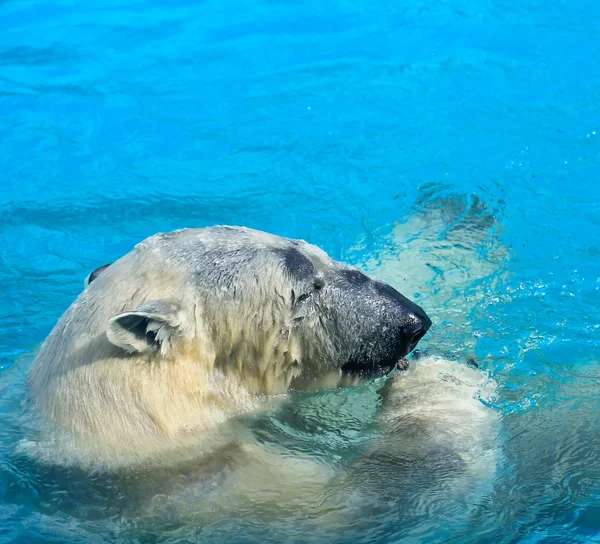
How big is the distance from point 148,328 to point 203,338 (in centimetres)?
39

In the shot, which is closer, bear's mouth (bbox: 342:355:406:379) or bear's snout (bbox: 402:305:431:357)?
bear's snout (bbox: 402:305:431:357)

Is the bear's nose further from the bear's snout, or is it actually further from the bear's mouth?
the bear's mouth

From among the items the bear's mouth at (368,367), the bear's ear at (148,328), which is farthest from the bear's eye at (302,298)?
the bear's ear at (148,328)

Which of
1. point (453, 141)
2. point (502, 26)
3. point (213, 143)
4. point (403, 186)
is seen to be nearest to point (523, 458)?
point (403, 186)

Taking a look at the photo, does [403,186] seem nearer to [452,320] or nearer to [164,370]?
[452,320]

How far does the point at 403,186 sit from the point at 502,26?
12.0ft

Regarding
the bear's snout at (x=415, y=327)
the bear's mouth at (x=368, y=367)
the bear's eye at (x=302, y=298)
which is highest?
the bear's eye at (x=302, y=298)

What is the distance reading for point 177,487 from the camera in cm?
388

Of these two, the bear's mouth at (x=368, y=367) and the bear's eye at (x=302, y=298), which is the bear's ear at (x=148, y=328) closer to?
the bear's eye at (x=302, y=298)

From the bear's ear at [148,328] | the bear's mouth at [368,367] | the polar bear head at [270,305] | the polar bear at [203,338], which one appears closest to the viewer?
the bear's ear at [148,328]

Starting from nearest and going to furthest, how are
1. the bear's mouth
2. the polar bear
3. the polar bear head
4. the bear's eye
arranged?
the polar bear → the polar bear head → the bear's eye → the bear's mouth

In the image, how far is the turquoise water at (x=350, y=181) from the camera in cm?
405

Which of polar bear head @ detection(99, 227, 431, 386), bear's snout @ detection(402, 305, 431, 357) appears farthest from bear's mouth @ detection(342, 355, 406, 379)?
bear's snout @ detection(402, 305, 431, 357)

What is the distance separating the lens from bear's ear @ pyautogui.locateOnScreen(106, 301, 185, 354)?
3.66m
